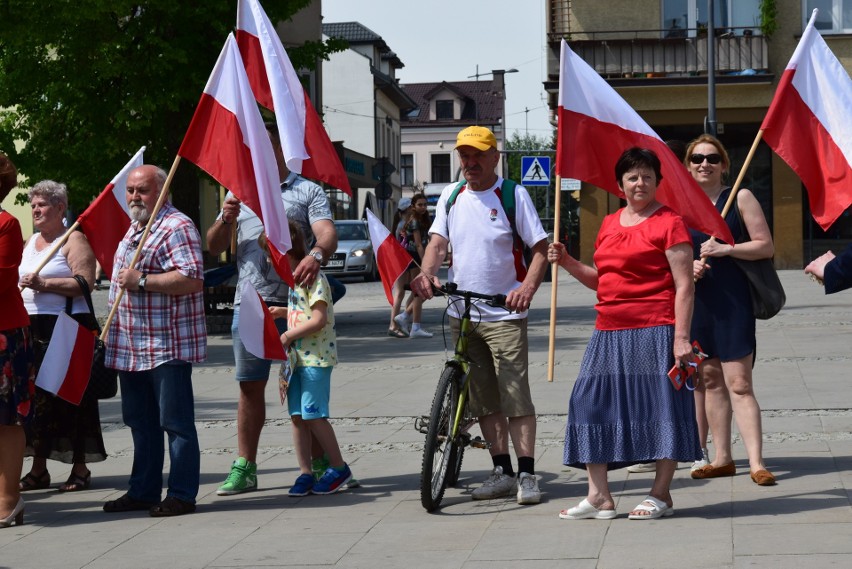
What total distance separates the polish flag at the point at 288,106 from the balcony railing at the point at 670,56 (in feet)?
80.0

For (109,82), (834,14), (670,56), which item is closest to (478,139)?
(109,82)

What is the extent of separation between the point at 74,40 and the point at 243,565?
13474 mm

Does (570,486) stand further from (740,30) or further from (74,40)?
(740,30)

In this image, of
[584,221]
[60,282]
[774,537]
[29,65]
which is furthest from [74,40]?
[584,221]

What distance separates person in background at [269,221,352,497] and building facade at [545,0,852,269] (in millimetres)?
24196

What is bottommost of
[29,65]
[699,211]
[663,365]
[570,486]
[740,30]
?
[570,486]

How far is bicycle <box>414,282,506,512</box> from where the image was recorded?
680 centimetres

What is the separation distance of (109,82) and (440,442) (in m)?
13.1

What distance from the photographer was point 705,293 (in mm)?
7605

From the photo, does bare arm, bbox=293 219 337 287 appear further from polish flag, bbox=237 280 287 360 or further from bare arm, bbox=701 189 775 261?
bare arm, bbox=701 189 775 261

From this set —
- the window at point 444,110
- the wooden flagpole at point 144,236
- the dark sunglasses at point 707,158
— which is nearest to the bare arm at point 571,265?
the dark sunglasses at point 707,158

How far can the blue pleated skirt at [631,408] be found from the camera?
6453mm

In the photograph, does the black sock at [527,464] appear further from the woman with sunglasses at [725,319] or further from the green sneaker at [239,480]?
the green sneaker at [239,480]

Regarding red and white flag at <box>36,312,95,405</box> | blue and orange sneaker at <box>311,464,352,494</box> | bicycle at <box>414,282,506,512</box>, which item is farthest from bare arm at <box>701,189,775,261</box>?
red and white flag at <box>36,312,95,405</box>
